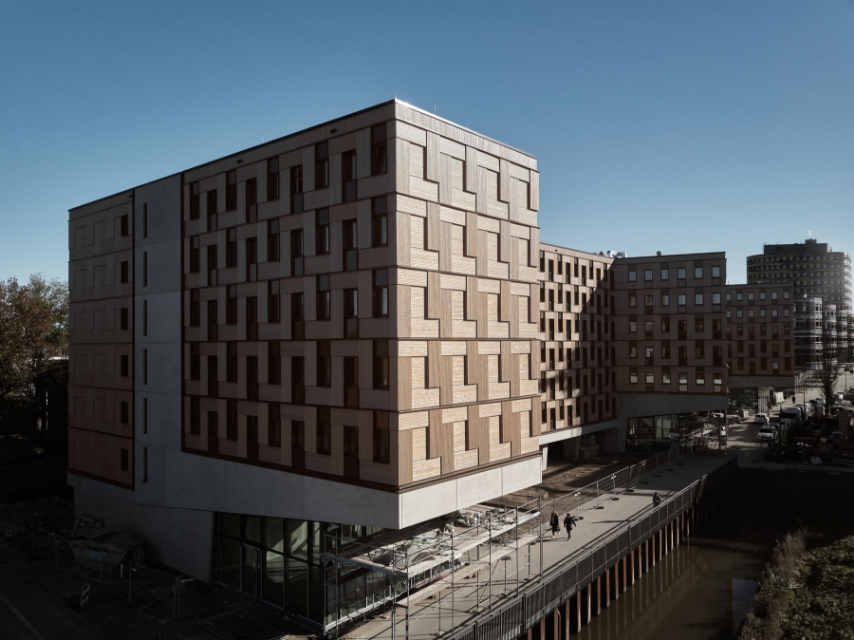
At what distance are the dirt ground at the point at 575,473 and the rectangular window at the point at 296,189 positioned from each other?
69.8ft

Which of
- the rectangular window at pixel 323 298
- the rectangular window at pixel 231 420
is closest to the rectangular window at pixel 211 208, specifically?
the rectangular window at pixel 323 298

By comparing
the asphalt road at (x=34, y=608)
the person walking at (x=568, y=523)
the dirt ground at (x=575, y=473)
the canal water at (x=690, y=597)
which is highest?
the person walking at (x=568, y=523)

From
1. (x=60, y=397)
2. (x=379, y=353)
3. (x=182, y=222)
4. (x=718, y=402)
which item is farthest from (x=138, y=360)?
(x=718, y=402)

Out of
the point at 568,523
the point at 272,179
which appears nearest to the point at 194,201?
the point at 272,179

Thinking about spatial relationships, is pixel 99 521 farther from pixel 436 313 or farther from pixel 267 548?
pixel 436 313

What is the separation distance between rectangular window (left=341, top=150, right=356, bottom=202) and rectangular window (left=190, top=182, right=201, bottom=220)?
996 cm

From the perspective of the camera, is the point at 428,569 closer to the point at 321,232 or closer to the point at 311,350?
the point at 311,350

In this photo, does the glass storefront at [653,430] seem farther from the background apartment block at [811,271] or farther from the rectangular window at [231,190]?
the background apartment block at [811,271]

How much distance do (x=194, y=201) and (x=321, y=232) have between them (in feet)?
31.0

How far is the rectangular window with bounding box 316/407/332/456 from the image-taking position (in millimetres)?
23422

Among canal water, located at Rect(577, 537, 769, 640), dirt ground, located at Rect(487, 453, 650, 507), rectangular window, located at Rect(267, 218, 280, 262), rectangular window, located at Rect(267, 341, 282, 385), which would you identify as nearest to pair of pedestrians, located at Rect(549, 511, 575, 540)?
canal water, located at Rect(577, 537, 769, 640)

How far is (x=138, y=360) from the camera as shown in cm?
3219

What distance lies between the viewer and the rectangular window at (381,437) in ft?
70.2

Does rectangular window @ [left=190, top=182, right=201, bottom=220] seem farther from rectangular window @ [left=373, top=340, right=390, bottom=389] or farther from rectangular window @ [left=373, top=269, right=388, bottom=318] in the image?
rectangular window @ [left=373, top=340, right=390, bottom=389]
